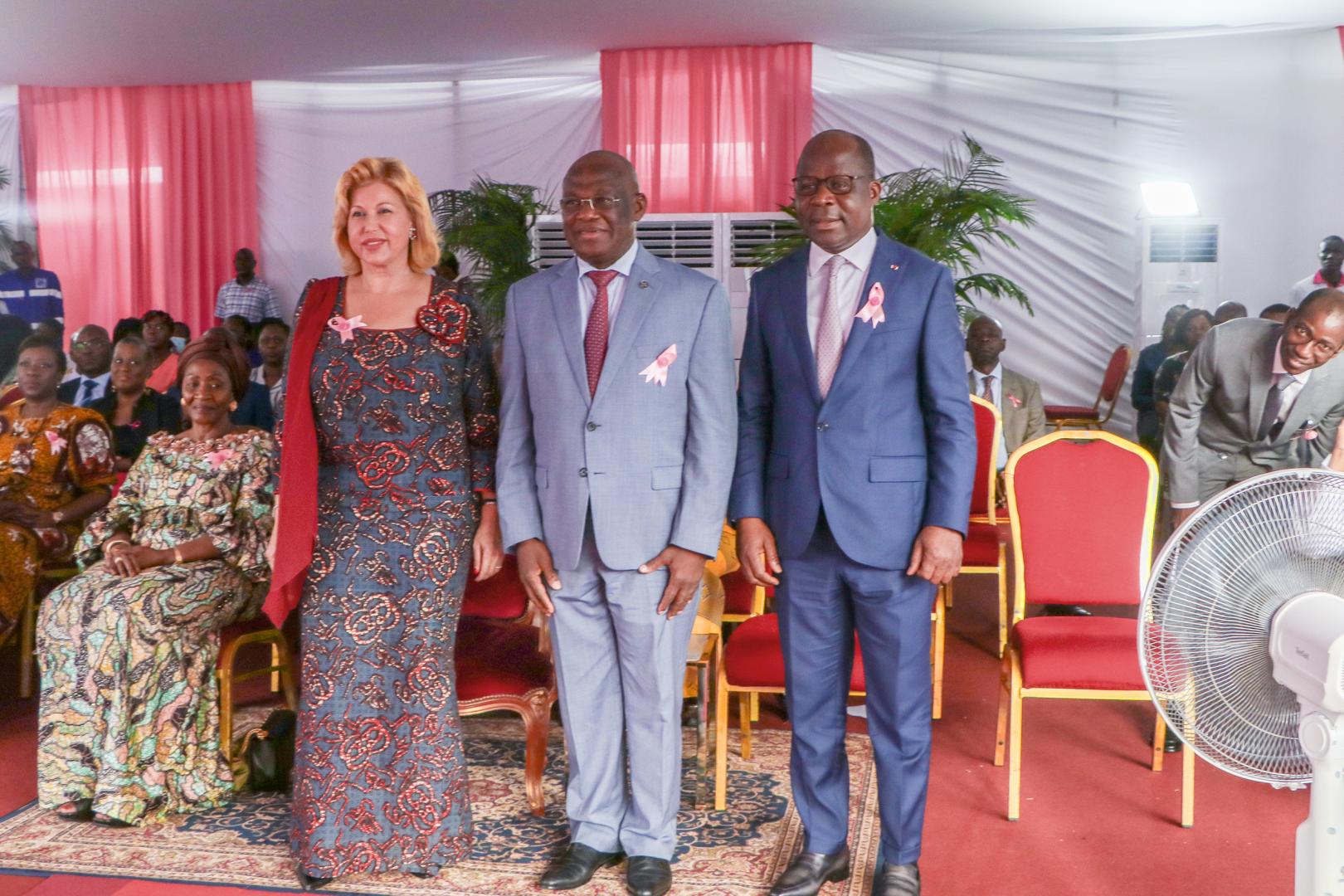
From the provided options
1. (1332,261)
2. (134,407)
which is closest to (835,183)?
(134,407)

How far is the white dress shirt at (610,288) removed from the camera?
8.63ft

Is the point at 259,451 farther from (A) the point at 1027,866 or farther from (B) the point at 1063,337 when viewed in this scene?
(B) the point at 1063,337

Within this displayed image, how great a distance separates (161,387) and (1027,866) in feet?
18.4

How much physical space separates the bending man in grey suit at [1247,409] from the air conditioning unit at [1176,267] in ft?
19.3

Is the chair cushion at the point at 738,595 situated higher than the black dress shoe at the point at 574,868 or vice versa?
the chair cushion at the point at 738,595

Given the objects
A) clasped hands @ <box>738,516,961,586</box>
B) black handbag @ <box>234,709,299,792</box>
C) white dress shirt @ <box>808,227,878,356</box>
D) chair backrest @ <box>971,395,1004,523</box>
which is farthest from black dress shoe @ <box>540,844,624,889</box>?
chair backrest @ <box>971,395,1004,523</box>

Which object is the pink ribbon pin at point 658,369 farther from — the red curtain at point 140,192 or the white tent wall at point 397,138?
the red curtain at point 140,192

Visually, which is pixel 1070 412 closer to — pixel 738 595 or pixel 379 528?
pixel 738 595

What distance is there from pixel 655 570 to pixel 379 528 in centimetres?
69

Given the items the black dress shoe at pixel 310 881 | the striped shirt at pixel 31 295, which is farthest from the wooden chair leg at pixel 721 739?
the striped shirt at pixel 31 295

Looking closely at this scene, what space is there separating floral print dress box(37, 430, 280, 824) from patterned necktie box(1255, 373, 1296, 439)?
2830 millimetres

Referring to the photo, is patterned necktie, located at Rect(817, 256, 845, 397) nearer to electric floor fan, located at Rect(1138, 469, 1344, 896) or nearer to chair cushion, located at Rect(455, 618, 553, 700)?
electric floor fan, located at Rect(1138, 469, 1344, 896)

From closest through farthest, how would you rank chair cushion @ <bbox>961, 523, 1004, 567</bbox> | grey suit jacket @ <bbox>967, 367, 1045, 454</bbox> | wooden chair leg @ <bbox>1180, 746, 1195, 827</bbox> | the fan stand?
the fan stand, wooden chair leg @ <bbox>1180, 746, 1195, 827</bbox>, chair cushion @ <bbox>961, 523, 1004, 567</bbox>, grey suit jacket @ <bbox>967, 367, 1045, 454</bbox>

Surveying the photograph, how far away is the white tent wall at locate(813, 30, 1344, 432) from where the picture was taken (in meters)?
9.16
